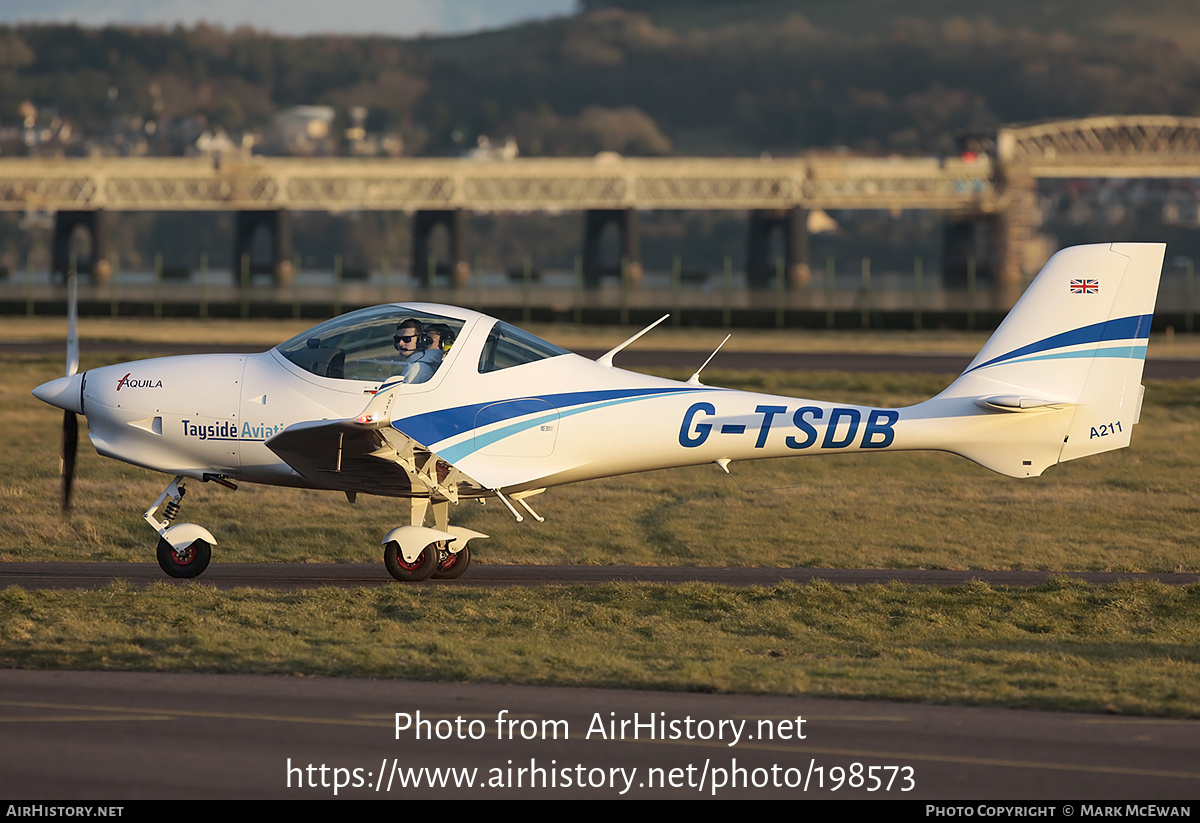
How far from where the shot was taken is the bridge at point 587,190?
123 meters

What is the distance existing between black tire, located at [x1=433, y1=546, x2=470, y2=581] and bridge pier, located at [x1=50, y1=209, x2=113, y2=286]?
4312 inches

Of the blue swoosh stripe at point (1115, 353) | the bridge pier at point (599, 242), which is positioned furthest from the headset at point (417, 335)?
the bridge pier at point (599, 242)

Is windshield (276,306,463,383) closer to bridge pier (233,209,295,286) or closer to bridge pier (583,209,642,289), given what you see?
bridge pier (233,209,295,286)

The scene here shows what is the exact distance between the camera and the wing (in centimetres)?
1380

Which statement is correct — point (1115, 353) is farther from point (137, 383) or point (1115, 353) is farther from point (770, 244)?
point (770, 244)

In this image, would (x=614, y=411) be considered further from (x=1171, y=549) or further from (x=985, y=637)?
(x=1171, y=549)

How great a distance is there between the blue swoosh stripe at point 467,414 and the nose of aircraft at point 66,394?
344cm

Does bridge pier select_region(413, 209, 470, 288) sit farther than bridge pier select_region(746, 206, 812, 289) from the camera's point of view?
No

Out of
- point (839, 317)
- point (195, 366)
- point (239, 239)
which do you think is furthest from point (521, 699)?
point (239, 239)

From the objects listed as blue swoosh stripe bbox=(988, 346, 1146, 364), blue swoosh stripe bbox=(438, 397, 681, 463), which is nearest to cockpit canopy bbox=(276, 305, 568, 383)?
blue swoosh stripe bbox=(438, 397, 681, 463)

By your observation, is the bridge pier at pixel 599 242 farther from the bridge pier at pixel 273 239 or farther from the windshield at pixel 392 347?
the windshield at pixel 392 347

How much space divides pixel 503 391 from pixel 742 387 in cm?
1843

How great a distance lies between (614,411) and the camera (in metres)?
14.9

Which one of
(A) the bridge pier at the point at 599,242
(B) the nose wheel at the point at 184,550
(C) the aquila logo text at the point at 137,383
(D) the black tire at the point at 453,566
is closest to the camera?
(B) the nose wheel at the point at 184,550
